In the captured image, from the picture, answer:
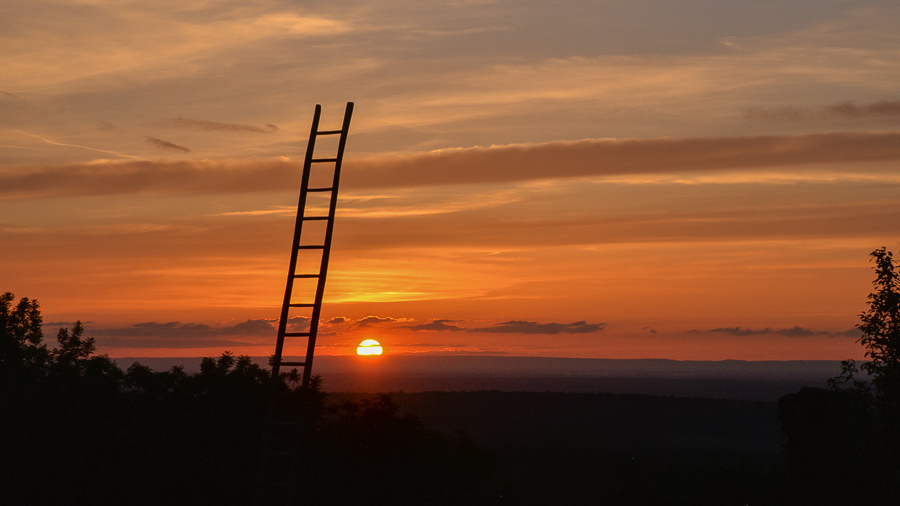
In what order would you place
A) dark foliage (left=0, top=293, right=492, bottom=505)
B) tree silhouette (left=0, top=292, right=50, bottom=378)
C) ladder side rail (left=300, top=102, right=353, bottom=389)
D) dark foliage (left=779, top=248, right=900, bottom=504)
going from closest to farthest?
1. ladder side rail (left=300, top=102, right=353, bottom=389)
2. dark foliage (left=779, top=248, right=900, bottom=504)
3. dark foliage (left=0, top=293, right=492, bottom=505)
4. tree silhouette (left=0, top=292, right=50, bottom=378)

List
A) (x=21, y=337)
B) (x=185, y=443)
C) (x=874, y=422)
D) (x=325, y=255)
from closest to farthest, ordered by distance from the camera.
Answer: (x=325, y=255) → (x=874, y=422) → (x=185, y=443) → (x=21, y=337)

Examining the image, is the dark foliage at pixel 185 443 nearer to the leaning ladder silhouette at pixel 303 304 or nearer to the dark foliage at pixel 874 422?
the leaning ladder silhouette at pixel 303 304

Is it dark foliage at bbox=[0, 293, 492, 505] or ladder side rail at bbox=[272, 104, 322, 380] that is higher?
ladder side rail at bbox=[272, 104, 322, 380]

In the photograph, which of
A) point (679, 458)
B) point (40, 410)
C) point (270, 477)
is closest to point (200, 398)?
point (270, 477)

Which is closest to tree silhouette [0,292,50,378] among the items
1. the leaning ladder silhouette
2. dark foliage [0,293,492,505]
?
dark foliage [0,293,492,505]

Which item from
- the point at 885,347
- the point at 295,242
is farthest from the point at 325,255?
the point at 885,347

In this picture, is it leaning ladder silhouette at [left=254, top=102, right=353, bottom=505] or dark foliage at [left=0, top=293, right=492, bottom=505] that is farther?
dark foliage at [left=0, top=293, right=492, bottom=505]

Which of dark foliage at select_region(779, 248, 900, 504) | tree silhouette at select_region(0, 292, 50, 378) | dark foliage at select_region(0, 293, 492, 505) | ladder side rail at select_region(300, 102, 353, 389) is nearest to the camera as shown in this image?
ladder side rail at select_region(300, 102, 353, 389)

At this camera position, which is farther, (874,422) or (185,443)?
(185,443)

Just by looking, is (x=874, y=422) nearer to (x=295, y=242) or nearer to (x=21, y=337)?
(x=295, y=242)

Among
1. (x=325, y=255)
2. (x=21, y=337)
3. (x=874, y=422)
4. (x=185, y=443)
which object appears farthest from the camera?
(x=21, y=337)

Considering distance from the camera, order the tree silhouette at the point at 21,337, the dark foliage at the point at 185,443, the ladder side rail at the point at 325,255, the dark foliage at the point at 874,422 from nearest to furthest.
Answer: the ladder side rail at the point at 325,255 → the dark foliage at the point at 874,422 → the dark foliage at the point at 185,443 → the tree silhouette at the point at 21,337

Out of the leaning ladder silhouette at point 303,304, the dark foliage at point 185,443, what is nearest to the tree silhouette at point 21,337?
the dark foliage at point 185,443

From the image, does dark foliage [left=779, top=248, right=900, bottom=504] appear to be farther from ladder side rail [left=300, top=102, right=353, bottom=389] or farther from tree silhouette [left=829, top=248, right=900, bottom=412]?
ladder side rail [left=300, top=102, right=353, bottom=389]
